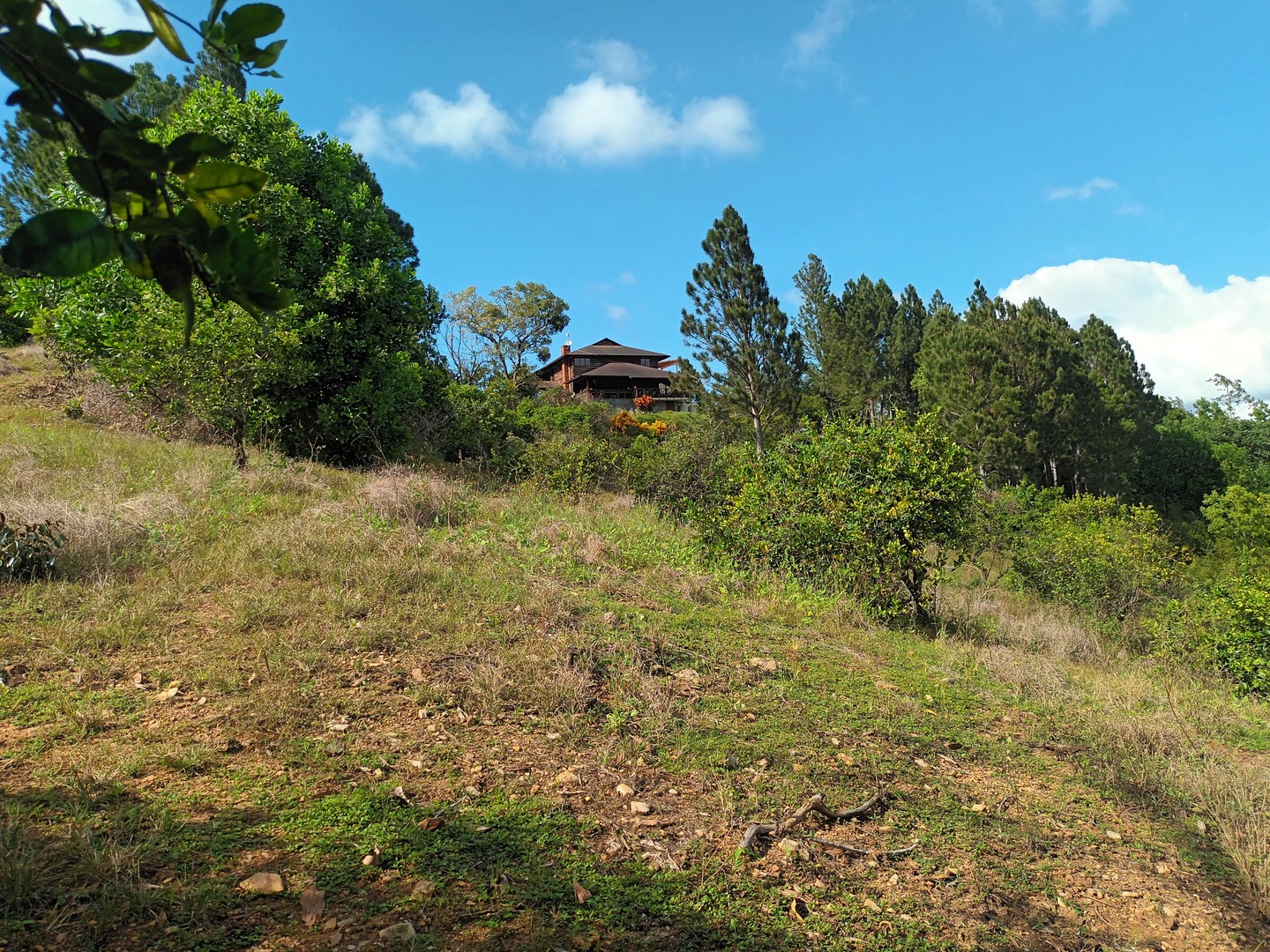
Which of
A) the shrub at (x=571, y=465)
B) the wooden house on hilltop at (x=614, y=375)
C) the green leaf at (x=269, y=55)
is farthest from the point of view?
the wooden house on hilltop at (x=614, y=375)

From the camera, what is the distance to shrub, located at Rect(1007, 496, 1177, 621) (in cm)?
1241

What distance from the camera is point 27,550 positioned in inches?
185

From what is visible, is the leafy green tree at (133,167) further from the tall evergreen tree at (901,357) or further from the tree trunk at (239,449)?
the tall evergreen tree at (901,357)

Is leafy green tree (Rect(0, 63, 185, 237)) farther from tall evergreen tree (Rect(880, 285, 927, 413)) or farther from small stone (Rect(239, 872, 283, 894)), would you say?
tall evergreen tree (Rect(880, 285, 927, 413))

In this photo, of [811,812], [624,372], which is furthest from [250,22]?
[624,372]

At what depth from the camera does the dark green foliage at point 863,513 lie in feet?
24.0

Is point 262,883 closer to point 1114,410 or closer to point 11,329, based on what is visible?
point 11,329

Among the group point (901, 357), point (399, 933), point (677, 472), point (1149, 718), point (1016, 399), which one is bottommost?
point (1149, 718)

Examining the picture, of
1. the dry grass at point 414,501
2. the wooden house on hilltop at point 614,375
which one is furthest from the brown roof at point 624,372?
the dry grass at point 414,501

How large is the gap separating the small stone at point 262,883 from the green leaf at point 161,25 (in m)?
2.44

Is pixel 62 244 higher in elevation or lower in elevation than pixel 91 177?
lower

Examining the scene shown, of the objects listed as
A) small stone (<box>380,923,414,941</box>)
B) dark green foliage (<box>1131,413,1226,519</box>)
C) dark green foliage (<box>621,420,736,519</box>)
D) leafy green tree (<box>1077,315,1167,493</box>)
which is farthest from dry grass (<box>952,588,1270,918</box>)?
dark green foliage (<box>1131,413,1226,519</box>)

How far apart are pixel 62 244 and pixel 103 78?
25 cm

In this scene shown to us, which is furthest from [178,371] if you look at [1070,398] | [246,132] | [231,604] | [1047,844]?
[1070,398]
